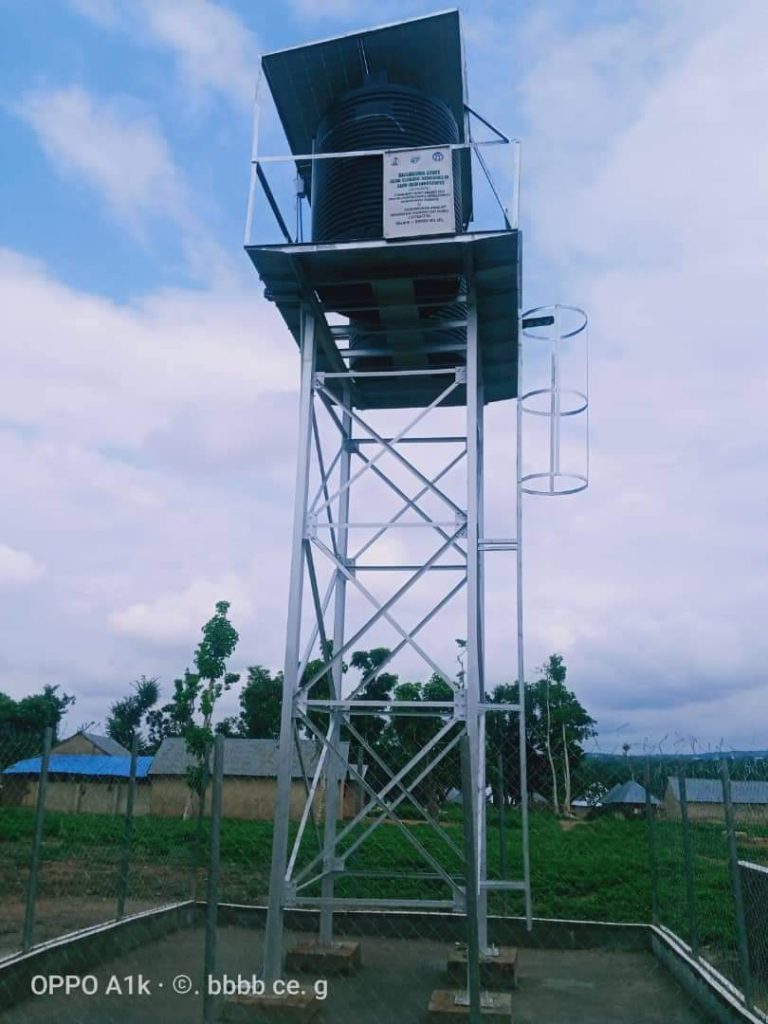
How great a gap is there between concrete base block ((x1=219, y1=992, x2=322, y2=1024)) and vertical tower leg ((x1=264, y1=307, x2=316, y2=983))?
1.38 feet

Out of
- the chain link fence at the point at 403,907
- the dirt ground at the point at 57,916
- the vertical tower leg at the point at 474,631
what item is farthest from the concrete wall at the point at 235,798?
the vertical tower leg at the point at 474,631

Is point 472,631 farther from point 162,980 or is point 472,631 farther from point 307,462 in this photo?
point 162,980

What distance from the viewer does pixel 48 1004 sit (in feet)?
23.4

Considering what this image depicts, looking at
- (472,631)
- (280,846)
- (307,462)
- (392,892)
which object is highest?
(307,462)

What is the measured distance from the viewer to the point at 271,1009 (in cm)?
676

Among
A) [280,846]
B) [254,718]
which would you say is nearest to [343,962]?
[280,846]

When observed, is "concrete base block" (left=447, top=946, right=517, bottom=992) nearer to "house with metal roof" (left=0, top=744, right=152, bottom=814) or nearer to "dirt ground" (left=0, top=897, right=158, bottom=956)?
"dirt ground" (left=0, top=897, right=158, bottom=956)

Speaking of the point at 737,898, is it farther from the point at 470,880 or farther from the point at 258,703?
the point at 258,703

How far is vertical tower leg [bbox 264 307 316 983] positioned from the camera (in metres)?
7.48

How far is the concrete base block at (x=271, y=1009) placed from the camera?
22.0 feet

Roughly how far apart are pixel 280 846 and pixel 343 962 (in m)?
1.72

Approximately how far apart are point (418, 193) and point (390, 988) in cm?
753

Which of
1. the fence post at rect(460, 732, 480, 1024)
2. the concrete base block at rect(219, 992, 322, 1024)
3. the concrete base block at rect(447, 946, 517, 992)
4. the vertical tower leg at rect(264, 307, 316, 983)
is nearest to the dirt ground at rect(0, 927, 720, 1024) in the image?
the concrete base block at rect(447, 946, 517, 992)

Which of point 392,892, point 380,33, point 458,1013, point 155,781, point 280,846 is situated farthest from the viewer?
point 155,781
